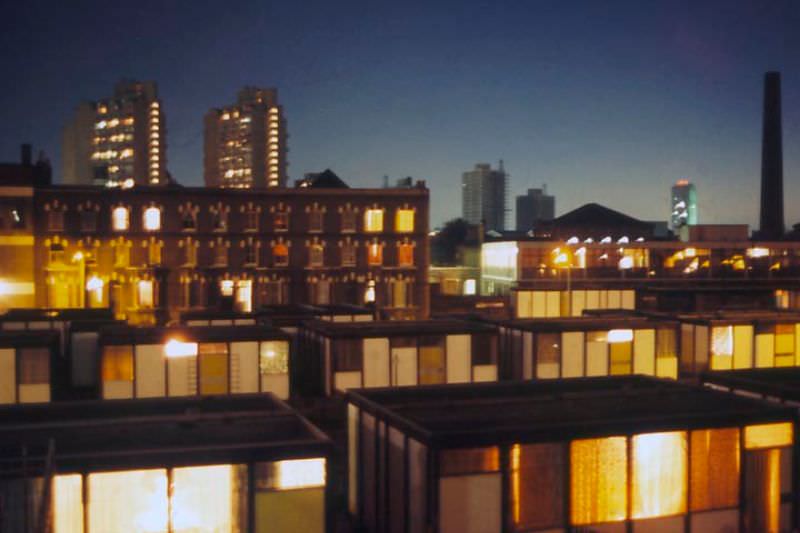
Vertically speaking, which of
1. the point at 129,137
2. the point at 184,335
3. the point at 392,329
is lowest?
the point at 184,335

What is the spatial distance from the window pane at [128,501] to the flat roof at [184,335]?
16828 mm

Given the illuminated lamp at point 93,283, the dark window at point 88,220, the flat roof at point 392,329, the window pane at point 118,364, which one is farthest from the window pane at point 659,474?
the dark window at point 88,220

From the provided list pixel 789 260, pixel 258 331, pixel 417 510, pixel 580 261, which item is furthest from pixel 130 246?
pixel 789 260

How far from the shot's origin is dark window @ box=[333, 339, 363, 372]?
33.1 m

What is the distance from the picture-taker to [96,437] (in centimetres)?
1791

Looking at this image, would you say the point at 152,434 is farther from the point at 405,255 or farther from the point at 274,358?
the point at 405,255

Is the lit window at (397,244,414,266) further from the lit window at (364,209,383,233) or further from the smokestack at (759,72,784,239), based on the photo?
the smokestack at (759,72,784,239)

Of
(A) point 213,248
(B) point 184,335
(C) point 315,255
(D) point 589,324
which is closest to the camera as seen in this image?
(B) point 184,335

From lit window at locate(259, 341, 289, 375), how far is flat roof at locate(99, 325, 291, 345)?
32cm

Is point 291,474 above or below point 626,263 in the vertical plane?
below

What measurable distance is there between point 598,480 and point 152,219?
4926cm

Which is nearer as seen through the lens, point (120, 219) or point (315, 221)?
point (120, 219)

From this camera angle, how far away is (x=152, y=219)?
60.9 metres

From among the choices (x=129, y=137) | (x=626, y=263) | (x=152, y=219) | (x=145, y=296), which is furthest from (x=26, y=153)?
(x=129, y=137)
